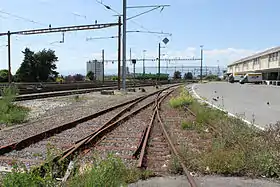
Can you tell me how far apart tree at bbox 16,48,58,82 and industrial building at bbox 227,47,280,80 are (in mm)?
51530

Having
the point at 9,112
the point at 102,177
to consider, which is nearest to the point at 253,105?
the point at 9,112

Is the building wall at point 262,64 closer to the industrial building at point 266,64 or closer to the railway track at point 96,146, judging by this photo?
the industrial building at point 266,64

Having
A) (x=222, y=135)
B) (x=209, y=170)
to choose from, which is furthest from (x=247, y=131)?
(x=209, y=170)

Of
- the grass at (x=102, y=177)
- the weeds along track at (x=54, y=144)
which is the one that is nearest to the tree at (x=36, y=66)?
the weeds along track at (x=54, y=144)

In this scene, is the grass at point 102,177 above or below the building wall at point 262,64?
below

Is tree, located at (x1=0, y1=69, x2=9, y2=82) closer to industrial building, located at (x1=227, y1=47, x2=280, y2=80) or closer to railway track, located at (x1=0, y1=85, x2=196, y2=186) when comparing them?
railway track, located at (x1=0, y1=85, x2=196, y2=186)

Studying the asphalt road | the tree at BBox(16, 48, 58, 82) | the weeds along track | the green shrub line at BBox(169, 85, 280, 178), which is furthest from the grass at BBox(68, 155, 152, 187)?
the tree at BBox(16, 48, 58, 82)

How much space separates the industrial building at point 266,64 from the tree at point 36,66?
169ft

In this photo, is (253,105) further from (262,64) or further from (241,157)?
(262,64)

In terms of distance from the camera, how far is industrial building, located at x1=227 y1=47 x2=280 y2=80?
82.0m

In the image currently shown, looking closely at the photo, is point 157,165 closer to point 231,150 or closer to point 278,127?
point 231,150

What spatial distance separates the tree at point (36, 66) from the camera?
219 ft

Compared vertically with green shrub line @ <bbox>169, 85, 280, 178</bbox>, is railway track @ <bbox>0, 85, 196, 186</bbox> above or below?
below

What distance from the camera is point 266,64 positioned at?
90562 mm
